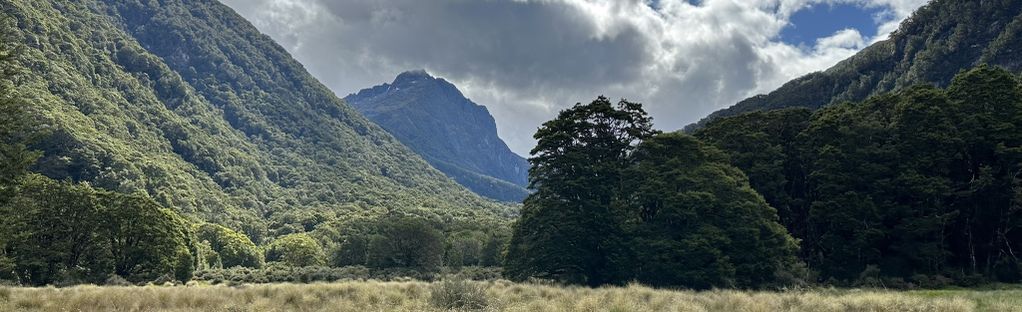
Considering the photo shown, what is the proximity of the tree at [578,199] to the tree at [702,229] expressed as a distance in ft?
4.70

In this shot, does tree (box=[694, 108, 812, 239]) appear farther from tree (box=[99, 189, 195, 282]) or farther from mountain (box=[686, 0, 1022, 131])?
tree (box=[99, 189, 195, 282])

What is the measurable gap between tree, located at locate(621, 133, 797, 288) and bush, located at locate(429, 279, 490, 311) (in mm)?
14891

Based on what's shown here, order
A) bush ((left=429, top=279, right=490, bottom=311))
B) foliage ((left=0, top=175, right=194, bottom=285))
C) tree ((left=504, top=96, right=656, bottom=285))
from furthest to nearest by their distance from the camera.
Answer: foliage ((left=0, top=175, right=194, bottom=285)) → tree ((left=504, top=96, right=656, bottom=285)) → bush ((left=429, top=279, right=490, bottom=311))

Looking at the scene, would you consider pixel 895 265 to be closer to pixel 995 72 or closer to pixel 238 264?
pixel 995 72

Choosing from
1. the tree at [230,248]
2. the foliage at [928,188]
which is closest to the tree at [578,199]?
the foliage at [928,188]

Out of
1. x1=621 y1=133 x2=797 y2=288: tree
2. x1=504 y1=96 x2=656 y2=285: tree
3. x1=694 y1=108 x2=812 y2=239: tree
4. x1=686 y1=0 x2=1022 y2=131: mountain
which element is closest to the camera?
x1=621 y1=133 x2=797 y2=288: tree

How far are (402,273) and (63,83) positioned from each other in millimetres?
140301

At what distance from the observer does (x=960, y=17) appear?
80312 mm

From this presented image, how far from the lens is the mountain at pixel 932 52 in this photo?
6919cm

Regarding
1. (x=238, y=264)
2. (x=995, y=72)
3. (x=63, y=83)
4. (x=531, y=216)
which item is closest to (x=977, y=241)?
(x=995, y=72)

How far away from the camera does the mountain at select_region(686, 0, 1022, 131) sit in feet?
227

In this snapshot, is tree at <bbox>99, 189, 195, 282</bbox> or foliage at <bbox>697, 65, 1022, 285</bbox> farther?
tree at <bbox>99, 189, 195, 282</bbox>

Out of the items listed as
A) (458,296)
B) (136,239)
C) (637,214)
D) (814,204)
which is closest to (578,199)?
(637,214)

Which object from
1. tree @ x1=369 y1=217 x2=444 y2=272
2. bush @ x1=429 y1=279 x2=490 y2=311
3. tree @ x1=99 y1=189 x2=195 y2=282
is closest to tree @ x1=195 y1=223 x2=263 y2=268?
tree @ x1=369 y1=217 x2=444 y2=272
